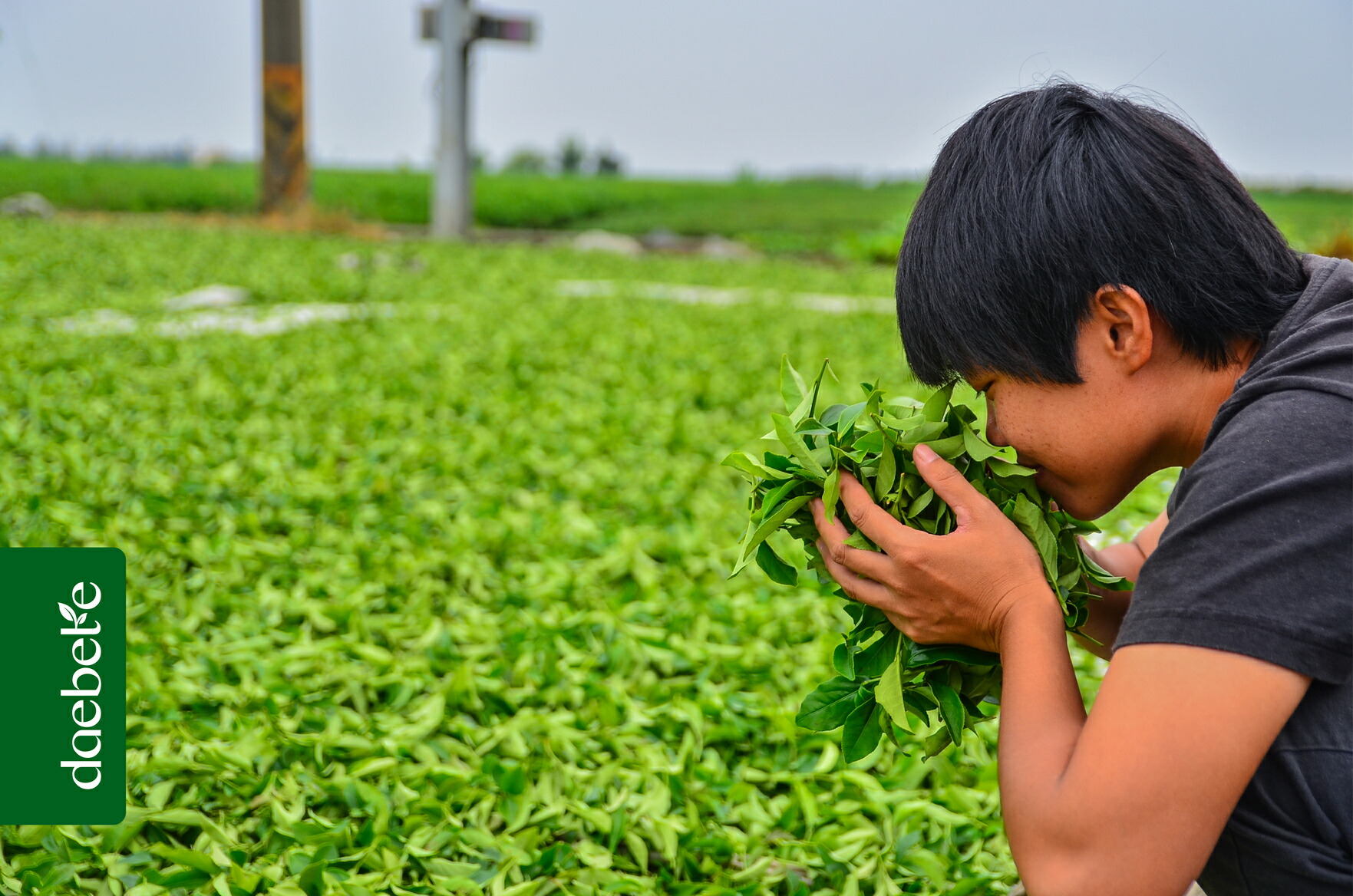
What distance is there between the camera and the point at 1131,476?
3.82 feet

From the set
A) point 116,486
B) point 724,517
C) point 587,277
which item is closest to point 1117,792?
point 724,517

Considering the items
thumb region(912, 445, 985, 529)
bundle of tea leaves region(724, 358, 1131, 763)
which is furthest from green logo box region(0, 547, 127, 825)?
thumb region(912, 445, 985, 529)

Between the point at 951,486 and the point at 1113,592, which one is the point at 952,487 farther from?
the point at 1113,592

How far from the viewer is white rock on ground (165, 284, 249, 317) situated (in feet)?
20.3

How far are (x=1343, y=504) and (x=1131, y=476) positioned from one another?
0.25 m

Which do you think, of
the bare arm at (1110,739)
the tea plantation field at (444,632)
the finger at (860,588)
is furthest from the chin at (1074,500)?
the tea plantation field at (444,632)

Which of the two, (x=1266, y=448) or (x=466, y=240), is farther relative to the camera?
(x=466, y=240)

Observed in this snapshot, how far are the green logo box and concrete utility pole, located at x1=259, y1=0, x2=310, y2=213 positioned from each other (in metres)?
11.1

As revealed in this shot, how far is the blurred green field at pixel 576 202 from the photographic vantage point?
1499 cm

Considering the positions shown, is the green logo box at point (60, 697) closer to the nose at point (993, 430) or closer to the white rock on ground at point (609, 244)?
the nose at point (993, 430)

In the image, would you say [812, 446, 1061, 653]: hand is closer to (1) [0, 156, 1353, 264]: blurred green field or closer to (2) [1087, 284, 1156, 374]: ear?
(2) [1087, 284, 1156, 374]: ear

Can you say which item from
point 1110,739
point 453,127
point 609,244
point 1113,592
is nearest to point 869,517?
point 1110,739

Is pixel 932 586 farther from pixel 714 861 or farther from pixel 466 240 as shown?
pixel 466 240

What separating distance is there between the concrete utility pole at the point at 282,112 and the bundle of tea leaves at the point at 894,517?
1204 centimetres
